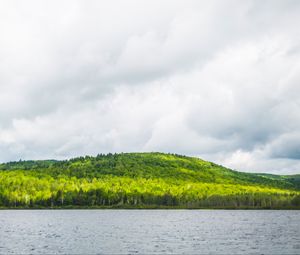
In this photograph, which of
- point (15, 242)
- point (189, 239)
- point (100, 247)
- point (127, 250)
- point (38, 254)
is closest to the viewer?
point (38, 254)

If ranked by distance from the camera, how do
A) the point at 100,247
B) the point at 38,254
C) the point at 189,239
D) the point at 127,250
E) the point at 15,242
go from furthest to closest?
the point at 189,239, the point at 15,242, the point at 100,247, the point at 127,250, the point at 38,254

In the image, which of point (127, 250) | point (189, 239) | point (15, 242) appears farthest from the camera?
point (189, 239)

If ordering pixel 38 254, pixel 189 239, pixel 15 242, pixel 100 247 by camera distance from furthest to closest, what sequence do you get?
pixel 189 239, pixel 15 242, pixel 100 247, pixel 38 254

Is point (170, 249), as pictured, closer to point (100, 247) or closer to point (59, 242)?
point (100, 247)

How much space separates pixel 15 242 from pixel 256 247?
46.3m

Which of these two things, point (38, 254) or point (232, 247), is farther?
point (232, 247)

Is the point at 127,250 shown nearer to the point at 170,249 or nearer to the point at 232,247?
the point at 170,249

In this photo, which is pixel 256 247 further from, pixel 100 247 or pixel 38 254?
pixel 38 254

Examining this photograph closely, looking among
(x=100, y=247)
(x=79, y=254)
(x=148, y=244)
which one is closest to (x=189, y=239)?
(x=148, y=244)

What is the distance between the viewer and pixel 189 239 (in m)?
92.2

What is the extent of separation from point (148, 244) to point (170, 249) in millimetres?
8704

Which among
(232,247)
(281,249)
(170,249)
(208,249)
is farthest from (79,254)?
(281,249)

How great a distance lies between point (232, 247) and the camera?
253ft

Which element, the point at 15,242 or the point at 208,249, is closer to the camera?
the point at 208,249
